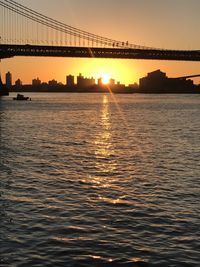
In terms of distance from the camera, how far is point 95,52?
12344cm

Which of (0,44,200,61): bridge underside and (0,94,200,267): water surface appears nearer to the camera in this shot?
(0,94,200,267): water surface

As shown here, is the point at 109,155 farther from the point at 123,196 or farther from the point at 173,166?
the point at 123,196

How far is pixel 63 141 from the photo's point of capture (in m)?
38.4

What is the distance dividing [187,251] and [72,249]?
119 inches

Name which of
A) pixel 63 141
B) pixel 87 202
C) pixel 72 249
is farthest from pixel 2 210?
pixel 63 141

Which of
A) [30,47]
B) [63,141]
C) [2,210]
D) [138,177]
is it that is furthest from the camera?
[30,47]

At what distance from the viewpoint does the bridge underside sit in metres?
116

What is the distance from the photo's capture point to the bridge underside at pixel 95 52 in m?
116

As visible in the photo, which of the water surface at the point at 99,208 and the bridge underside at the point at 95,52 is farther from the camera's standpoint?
the bridge underside at the point at 95,52

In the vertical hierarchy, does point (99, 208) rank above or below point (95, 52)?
below

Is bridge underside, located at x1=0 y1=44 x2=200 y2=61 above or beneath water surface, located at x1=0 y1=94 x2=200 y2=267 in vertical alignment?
above

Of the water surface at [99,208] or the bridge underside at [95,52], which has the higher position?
the bridge underside at [95,52]

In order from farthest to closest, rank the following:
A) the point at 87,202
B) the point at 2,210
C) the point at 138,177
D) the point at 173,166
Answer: the point at 173,166
the point at 138,177
the point at 87,202
the point at 2,210

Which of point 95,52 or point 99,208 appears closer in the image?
point 99,208
